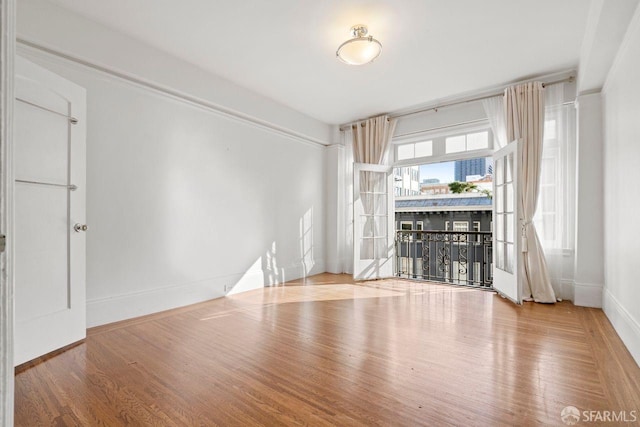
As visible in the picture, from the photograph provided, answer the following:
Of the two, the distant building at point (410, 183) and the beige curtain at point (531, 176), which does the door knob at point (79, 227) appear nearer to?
the beige curtain at point (531, 176)

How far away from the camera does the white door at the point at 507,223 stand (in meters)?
3.81

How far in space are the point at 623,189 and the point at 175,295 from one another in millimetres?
4573

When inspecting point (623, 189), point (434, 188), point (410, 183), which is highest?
point (410, 183)

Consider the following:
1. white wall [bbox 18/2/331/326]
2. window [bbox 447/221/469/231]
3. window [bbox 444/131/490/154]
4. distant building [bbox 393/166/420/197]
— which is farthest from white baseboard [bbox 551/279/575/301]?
distant building [bbox 393/166/420/197]

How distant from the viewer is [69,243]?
2.64 m

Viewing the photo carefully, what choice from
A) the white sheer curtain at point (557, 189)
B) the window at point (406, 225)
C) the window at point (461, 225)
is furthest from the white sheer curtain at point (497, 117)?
the window at point (406, 225)

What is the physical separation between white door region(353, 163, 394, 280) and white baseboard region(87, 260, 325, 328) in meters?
1.34

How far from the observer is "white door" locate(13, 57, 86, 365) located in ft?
7.59

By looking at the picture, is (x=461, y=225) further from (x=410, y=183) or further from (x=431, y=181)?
(x=410, y=183)

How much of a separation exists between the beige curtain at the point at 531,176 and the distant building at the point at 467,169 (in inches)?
210

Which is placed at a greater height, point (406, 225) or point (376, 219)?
point (376, 219)

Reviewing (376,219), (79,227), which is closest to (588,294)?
(376,219)

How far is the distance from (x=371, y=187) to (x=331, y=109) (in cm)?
148

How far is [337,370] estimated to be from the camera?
219 cm
